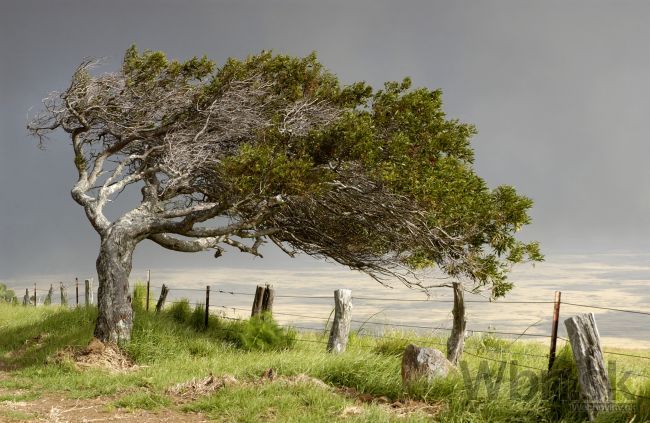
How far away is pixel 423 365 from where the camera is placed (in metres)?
10.7

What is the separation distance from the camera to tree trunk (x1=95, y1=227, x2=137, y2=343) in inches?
659

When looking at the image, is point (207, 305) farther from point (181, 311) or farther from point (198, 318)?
point (181, 311)

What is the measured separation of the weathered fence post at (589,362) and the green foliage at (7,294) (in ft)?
120

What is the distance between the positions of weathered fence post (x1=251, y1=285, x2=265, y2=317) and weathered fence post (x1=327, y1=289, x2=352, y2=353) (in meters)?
3.89

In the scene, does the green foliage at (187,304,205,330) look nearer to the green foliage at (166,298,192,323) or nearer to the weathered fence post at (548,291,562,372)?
the green foliage at (166,298,192,323)

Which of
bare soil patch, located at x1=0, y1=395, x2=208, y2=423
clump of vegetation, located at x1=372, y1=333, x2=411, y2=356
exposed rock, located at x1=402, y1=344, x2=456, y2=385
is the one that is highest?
exposed rock, located at x1=402, y1=344, x2=456, y2=385

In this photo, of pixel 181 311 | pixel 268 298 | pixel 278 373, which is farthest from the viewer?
pixel 181 311

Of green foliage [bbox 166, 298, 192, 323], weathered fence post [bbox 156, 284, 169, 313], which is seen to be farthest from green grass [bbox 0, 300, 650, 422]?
weathered fence post [bbox 156, 284, 169, 313]

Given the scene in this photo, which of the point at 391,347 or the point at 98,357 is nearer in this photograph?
the point at 391,347

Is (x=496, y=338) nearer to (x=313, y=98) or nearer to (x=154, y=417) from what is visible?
(x=313, y=98)

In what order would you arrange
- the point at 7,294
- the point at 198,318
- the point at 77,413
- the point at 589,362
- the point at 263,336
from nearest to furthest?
1. the point at 589,362
2. the point at 77,413
3. the point at 263,336
4. the point at 198,318
5. the point at 7,294

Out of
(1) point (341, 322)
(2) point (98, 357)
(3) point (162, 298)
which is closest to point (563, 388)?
(1) point (341, 322)

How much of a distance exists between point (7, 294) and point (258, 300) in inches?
1037

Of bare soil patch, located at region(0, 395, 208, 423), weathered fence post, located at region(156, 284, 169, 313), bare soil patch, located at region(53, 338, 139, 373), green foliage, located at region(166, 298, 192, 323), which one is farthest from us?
weathered fence post, located at region(156, 284, 169, 313)
